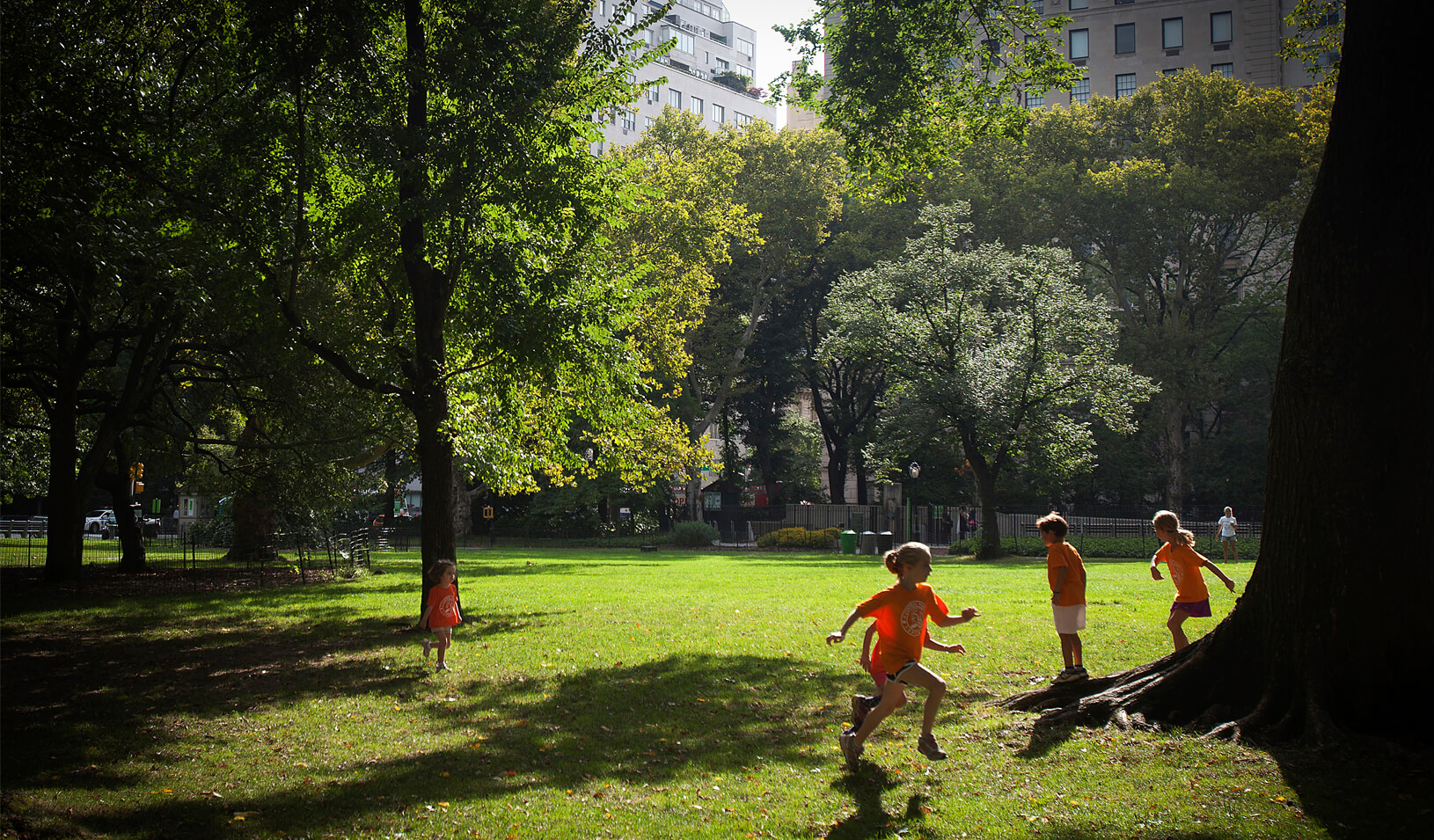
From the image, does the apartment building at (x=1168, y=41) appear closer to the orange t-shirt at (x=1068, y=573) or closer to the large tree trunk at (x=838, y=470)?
the large tree trunk at (x=838, y=470)

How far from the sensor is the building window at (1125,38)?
66438mm

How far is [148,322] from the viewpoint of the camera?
19.0 m

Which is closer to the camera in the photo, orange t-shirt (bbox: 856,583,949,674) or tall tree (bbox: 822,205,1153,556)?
orange t-shirt (bbox: 856,583,949,674)

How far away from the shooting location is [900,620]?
249 inches

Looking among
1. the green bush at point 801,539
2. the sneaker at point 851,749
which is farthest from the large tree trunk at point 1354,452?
the green bush at point 801,539

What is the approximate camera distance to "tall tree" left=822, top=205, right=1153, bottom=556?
108 ft

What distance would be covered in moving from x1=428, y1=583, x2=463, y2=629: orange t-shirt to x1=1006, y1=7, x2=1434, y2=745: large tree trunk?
6.96 m

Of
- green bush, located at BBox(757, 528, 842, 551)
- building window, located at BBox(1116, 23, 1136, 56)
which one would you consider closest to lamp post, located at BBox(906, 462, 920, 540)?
green bush, located at BBox(757, 528, 842, 551)

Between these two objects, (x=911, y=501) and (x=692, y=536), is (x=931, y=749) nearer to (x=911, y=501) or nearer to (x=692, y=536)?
(x=911, y=501)

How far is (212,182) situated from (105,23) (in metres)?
2.86

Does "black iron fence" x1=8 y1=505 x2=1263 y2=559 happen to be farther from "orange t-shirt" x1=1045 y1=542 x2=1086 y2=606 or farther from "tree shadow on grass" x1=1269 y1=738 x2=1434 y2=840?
"tree shadow on grass" x1=1269 y1=738 x2=1434 y2=840

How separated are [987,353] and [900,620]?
96.4ft

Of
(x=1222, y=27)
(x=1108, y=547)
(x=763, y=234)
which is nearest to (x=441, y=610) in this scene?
(x=1108, y=547)

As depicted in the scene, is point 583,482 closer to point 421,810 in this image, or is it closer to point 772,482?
point 772,482
